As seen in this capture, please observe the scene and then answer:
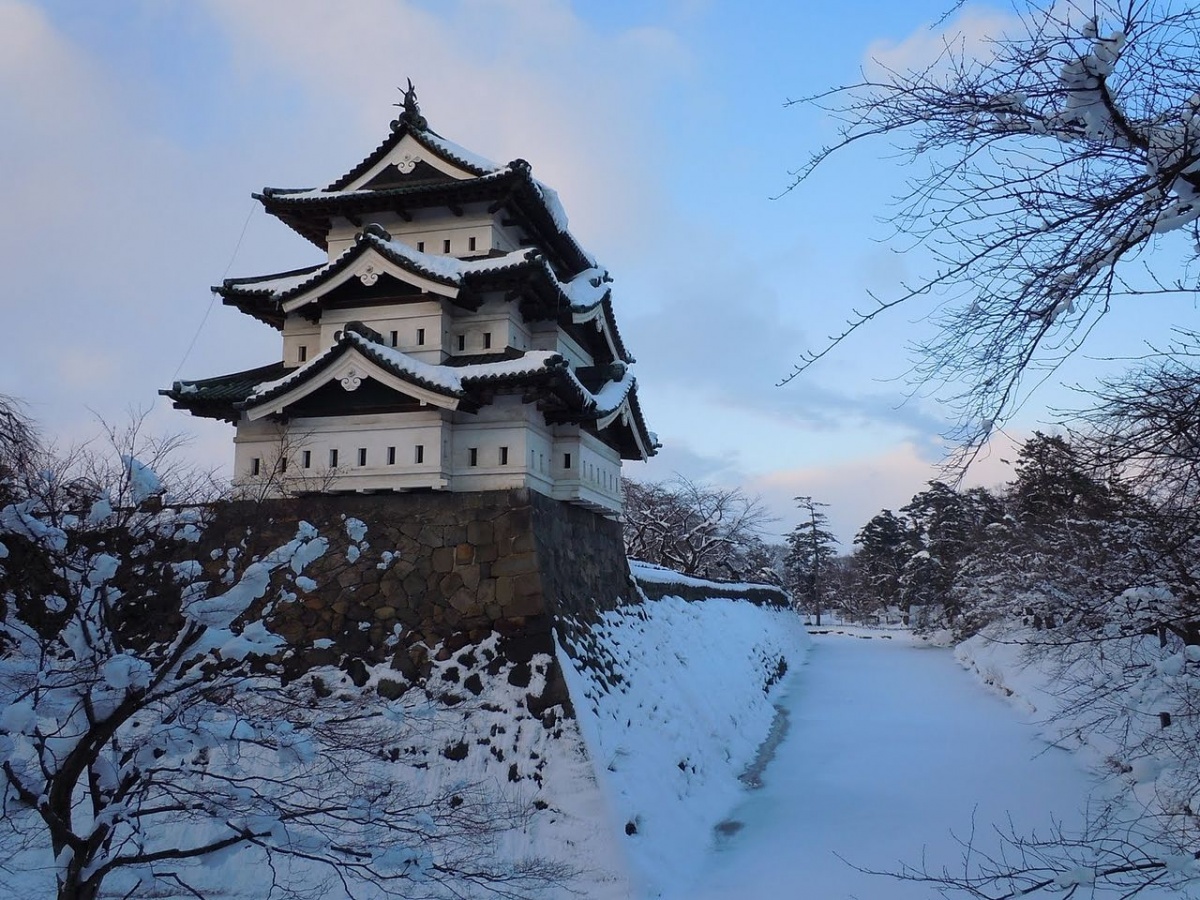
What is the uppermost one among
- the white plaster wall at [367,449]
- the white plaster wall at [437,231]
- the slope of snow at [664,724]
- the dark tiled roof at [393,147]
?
the dark tiled roof at [393,147]

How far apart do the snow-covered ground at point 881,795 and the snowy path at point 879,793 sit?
2cm

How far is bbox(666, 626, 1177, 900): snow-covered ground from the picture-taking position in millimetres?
8461

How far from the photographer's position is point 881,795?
11.2 meters

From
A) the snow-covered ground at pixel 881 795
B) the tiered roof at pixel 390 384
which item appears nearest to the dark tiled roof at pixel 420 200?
the tiered roof at pixel 390 384

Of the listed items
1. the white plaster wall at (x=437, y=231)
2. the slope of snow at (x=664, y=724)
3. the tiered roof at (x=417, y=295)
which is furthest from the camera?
the white plaster wall at (x=437, y=231)

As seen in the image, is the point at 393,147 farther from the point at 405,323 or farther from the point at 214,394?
the point at 214,394

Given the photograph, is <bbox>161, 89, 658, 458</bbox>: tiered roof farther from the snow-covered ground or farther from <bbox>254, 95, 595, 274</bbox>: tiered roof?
the snow-covered ground

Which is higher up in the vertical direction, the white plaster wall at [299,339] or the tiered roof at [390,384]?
the white plaster wall at [299,339]

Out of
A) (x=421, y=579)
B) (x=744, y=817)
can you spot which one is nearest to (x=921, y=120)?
(x=421, y=579)

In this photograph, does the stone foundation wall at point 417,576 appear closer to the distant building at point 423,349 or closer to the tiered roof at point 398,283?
the distant building at point 423,349

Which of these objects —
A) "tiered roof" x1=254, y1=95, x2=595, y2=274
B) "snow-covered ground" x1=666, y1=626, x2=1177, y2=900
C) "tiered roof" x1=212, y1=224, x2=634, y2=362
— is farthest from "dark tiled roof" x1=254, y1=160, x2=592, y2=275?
"snow-covered ground" x1=666, y1=626, x2=1177, y2=900

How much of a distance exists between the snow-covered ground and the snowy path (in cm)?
2

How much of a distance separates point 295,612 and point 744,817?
23.4ft

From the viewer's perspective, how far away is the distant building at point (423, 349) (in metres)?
11.0
